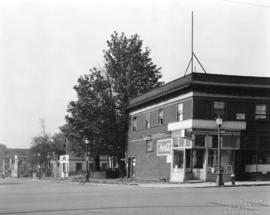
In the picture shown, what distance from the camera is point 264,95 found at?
40219 mm

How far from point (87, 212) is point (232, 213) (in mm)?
4446

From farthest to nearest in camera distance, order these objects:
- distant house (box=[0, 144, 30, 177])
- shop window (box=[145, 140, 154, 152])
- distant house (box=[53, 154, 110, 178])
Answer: distant house (box=[0, 144, 30, 177]) < distant house (box=[53, 154, 110, 178]) < shop window (box=[145, 140, 154, 152])

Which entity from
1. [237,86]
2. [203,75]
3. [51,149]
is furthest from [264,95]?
[51,149]

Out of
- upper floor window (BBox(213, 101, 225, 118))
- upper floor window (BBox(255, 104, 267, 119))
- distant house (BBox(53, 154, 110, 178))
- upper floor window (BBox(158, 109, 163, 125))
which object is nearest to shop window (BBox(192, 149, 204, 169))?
upper floor window (BBox(213, 101, 225, 118))

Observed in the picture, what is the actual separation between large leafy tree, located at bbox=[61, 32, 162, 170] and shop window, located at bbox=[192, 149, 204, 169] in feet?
68.8

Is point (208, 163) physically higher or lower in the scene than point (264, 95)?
lower

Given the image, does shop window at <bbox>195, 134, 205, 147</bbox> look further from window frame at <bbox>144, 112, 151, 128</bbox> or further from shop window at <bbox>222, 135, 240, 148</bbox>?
window frame at <bbox>144, 112, 151, 128</bbox>

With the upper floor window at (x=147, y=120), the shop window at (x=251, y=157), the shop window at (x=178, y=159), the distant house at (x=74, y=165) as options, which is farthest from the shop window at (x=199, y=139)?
the distant house at (x=74, y=165)

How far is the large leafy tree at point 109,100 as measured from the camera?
5956cm

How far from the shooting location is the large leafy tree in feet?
195

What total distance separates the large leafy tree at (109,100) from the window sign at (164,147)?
49.3 feet

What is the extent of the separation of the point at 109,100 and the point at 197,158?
2251 cm

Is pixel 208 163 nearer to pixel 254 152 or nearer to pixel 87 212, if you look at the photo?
pixel 254 152

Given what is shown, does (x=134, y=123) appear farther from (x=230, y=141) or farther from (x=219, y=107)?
(x=230, y=141)
